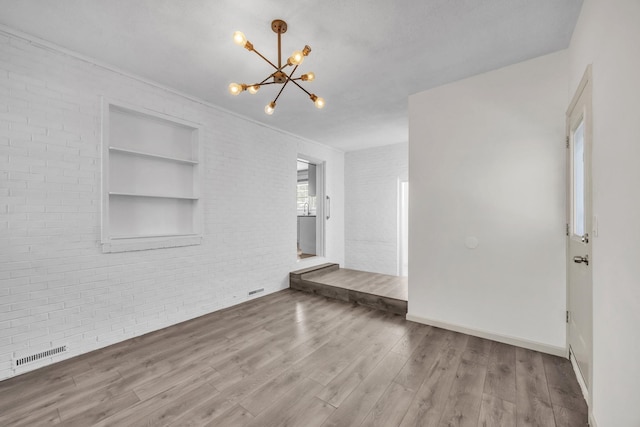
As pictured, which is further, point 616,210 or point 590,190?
point 590,190

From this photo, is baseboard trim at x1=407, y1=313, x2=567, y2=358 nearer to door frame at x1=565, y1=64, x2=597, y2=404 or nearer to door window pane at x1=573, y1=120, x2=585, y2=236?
door frame at x1=565, y1=64, x2=597, y2=404

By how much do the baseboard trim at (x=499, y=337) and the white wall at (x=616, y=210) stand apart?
1031 mm

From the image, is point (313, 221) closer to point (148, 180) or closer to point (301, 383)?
point (148, 180)

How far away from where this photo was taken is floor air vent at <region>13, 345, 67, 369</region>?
226cm

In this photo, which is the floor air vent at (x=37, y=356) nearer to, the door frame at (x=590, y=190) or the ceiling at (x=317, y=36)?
the ceiling at (x=317, y=36)

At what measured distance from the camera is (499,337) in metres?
2.79

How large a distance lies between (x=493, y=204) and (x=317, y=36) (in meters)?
2.36

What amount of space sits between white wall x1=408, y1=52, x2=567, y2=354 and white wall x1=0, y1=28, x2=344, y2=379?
8.85 ft

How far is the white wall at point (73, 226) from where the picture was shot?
7.40 feet

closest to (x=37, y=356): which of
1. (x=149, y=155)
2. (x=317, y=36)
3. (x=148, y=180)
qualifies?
(x=148, y=180)

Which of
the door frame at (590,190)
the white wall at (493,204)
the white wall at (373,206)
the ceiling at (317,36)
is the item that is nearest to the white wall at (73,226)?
the ceiling at (317,36)

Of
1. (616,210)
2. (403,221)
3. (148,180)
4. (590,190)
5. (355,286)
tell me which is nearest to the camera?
(616,210)

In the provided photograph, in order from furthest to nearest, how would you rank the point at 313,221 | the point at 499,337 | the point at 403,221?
the point at 313,221 → the point at 403,221 → the point at 499,337

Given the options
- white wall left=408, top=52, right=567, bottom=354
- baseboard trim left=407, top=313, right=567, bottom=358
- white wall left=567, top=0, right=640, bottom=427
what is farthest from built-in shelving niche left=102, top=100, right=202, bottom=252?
white wall left=567, top=0, right=640, bottom=427
